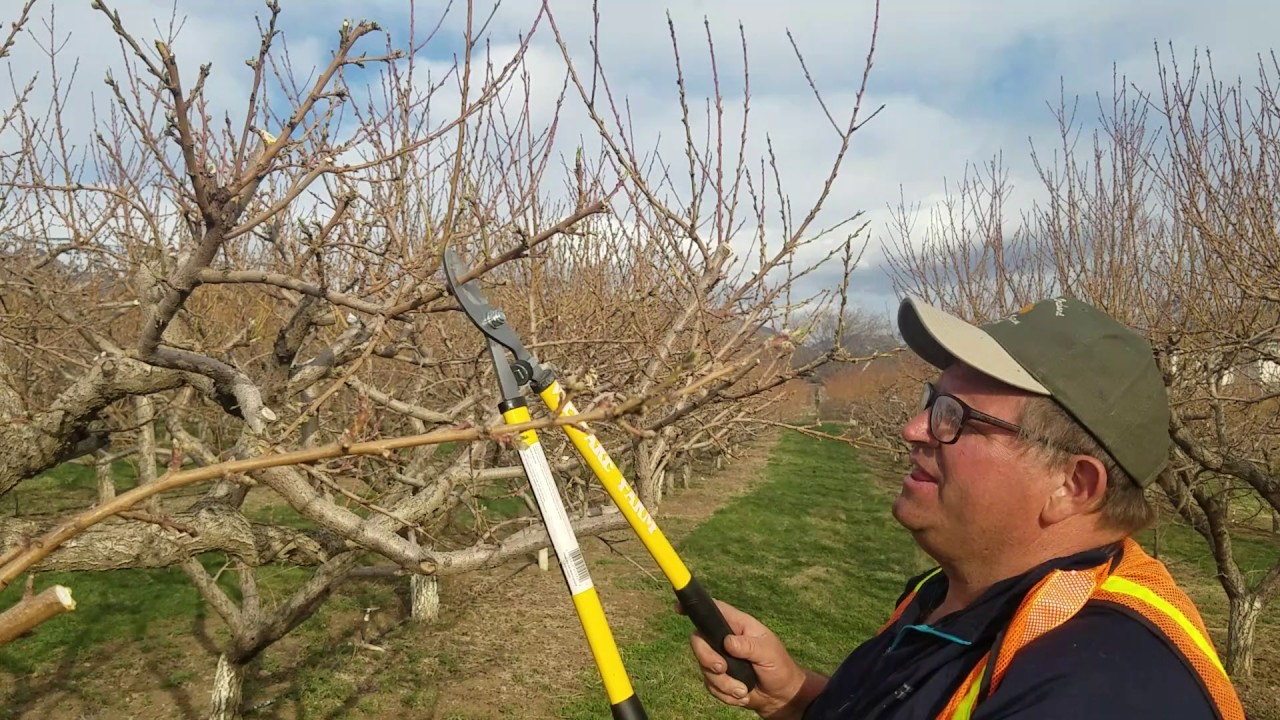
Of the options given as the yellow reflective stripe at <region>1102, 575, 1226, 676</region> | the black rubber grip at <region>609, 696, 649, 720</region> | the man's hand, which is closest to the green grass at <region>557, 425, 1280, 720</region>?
the man's hand

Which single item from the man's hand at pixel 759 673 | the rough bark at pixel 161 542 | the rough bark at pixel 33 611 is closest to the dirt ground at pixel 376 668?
the rough bark at pixel 161 542

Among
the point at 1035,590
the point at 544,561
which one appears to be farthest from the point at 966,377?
the point at 544,561

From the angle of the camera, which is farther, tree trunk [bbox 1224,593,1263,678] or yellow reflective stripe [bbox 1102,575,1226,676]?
tree trunk [bbox 1224,593,1263,678]

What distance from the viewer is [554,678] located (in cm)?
749

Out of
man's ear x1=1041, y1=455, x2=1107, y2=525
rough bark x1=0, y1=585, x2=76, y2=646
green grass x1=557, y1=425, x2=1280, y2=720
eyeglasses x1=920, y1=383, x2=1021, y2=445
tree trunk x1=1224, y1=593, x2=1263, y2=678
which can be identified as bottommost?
green grass x1=557, y1=425, x2=1280, y2=720

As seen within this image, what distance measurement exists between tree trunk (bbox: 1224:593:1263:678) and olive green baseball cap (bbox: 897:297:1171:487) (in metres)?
7.43

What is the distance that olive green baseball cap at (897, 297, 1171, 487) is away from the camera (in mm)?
1494

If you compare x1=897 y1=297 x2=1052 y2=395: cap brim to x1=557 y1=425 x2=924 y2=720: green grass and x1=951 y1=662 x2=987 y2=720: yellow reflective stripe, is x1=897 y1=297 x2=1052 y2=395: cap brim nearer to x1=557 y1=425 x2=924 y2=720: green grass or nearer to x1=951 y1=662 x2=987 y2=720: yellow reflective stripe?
x1=951 y1=662 x2=987 y2=720: yellow reflective stripe

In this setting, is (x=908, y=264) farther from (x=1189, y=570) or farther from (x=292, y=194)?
(x=292, y=194)

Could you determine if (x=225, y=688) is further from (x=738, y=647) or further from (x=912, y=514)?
(x=912, y=514)

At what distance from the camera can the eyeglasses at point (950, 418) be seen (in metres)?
1.60

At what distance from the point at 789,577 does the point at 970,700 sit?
36.3 ft

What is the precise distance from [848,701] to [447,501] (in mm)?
2240

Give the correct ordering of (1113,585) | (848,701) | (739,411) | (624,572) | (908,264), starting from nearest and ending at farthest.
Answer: (1113,585) < (848,701) < (739,411) < (908,264) < (624,572)
